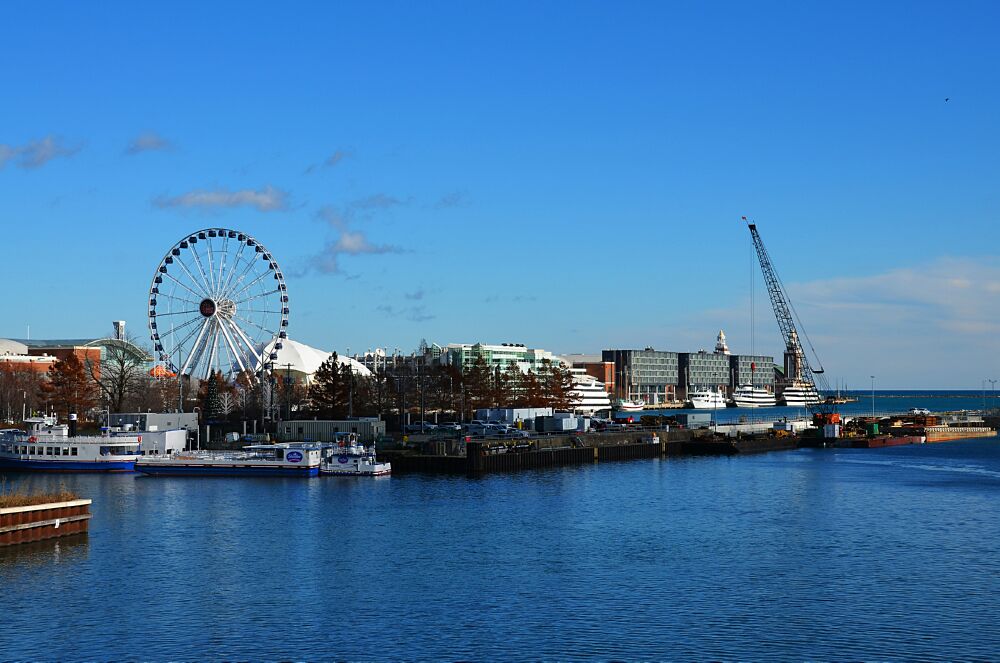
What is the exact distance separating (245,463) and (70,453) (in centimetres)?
2014

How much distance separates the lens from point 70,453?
112 meters

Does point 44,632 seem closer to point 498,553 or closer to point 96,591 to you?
point 96,591

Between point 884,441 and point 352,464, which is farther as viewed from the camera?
point 884,441

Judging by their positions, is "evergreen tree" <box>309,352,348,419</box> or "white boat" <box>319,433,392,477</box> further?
"evergreen tree" <box>309,352,348,419</box>

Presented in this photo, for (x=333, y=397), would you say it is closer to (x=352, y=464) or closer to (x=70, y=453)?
(x=70, y=453)

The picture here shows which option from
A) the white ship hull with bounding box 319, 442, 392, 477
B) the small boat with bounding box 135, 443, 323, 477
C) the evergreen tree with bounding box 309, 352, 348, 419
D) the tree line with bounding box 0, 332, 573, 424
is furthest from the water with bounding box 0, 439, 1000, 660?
the evergreen tree with bounding box 309, 352, 348, 419

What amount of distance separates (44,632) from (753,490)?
67.7m

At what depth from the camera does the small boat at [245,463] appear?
103938mm

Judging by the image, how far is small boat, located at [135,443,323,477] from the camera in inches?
4092

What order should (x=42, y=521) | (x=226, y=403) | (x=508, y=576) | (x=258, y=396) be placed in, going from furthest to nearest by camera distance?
(x=258, y=396)
(x=226, y=403)
(x=42, y=521)
(x=508, y=576)

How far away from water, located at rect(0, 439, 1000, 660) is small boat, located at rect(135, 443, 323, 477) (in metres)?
10.1

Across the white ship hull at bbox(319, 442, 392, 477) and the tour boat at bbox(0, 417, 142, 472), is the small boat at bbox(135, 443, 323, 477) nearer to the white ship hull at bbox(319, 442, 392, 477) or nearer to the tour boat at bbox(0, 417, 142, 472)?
the white ship hull at bbox(319, 442, 392, 477)

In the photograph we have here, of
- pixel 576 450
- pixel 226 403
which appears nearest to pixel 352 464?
pixel 576 450

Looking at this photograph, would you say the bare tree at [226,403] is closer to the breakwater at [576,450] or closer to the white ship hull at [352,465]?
the breakwater at [576,450]
